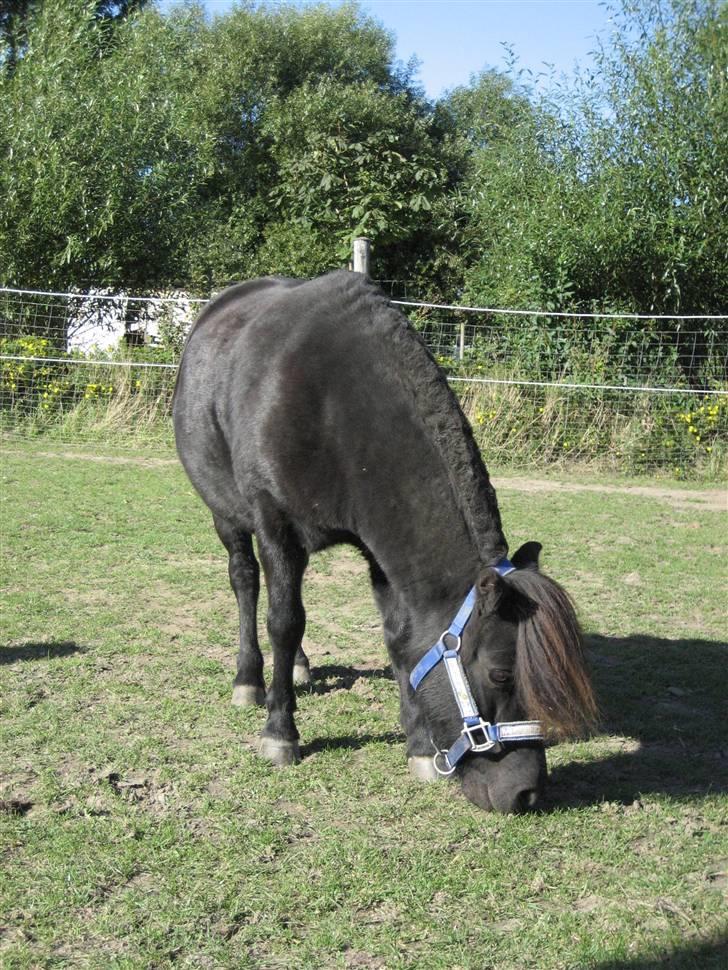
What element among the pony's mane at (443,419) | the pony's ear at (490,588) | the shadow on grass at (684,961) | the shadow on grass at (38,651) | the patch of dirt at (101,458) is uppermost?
the pony's mane at (443,419)

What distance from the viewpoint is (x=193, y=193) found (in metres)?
15.5

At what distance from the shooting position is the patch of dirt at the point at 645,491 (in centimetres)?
977

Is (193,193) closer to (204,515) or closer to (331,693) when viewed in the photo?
(204,515)

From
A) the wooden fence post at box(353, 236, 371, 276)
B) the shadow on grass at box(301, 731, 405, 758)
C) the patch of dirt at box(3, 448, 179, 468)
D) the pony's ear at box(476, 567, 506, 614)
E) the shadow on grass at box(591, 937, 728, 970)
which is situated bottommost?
the shadow on grass at box(301, 731, 405, 758)

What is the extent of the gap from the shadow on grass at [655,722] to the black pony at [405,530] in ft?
1.81

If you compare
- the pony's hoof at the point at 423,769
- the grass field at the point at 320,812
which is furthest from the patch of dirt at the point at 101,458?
the pony's hoof at the point at 423,769

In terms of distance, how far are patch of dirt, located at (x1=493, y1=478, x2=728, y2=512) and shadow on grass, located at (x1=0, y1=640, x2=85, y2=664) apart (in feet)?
19.2

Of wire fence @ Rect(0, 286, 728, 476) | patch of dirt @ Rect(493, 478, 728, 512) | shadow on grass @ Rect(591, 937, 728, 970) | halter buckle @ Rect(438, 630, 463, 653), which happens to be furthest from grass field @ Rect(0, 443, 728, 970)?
wire fence @ Rect(0, 286, 728, 476)

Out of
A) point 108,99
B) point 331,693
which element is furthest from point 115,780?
point 108,99

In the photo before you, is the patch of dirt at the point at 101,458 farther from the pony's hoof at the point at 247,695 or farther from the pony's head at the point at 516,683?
the pony's head at the point at 516,683

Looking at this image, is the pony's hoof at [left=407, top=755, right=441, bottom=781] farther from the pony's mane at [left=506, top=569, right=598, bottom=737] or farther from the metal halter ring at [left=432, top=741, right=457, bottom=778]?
the pony's mane at [left=506, top=569, right=598, bottom=737]

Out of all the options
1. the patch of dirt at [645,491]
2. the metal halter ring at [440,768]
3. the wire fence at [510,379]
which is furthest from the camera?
the wire fence at [510,379]

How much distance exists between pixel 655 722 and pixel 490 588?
5.70 ft

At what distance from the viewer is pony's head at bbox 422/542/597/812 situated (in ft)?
9.86
